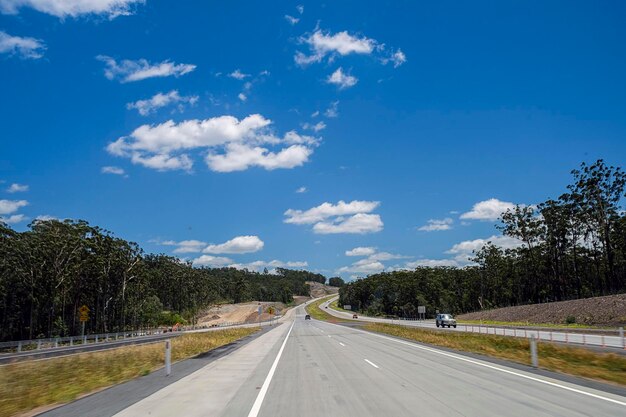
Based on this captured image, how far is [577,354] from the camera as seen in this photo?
21.3 metres

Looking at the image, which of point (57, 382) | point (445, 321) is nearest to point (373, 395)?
point (57, 382)

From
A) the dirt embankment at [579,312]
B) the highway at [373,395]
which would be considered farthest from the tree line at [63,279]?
the dirt embankment at [579,312]

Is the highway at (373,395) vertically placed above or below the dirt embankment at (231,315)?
above

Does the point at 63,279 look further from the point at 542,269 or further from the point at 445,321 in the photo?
the point at 542,269

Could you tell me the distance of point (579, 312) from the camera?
60281 mm

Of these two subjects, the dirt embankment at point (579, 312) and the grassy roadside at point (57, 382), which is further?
the dirt embankment at point (579, 312)

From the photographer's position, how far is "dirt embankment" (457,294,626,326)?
53.0 m

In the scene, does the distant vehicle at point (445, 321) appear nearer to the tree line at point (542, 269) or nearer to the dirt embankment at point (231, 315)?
the tree line at point (542, 269)

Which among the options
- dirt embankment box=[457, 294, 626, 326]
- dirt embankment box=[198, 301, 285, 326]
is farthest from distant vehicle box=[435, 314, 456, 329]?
dirt embankment box=[198, 301, 285, 326]

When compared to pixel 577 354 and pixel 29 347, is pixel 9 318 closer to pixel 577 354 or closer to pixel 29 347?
pixel 29 347

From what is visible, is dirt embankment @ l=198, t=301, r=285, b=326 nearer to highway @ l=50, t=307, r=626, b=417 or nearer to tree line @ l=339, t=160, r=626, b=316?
tree line @ l=339, t=160, r=626, b=316

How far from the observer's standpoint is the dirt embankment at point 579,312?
53.0 m

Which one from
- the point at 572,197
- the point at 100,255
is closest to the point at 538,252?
the point at 572,197

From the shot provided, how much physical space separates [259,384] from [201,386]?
5.48 feet
